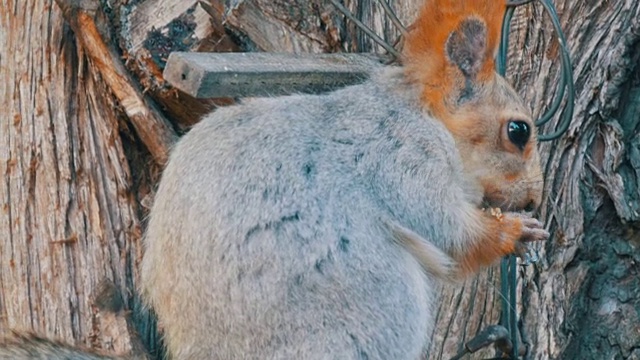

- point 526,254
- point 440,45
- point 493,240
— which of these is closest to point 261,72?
point 440,45

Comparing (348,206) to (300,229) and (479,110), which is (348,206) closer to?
(300,229)

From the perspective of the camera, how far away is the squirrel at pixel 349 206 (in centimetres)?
274

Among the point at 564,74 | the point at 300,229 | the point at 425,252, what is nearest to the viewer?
the point at 300,229

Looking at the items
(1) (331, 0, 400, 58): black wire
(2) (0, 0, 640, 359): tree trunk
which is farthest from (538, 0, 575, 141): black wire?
(1) (331, 0, 400, 58): black wire

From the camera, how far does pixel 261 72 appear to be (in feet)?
9.53

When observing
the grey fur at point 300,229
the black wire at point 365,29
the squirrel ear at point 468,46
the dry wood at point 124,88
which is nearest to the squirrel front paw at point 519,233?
the grey fur at point 300,229

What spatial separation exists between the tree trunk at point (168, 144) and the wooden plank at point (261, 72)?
0.11 metres

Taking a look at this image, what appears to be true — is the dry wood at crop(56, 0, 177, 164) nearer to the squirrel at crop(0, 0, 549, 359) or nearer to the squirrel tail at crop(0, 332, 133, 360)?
the squirrel at crop(0, 0, 549, 359)

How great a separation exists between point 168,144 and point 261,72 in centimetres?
32

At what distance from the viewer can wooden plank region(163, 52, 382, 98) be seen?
9.18 feet

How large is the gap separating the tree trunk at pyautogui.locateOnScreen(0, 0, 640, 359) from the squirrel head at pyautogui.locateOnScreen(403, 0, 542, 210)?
0.19m

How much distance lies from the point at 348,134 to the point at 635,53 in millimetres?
808

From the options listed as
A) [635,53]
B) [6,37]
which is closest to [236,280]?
[6,37]

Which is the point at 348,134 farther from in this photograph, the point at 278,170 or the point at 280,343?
the point at 280,343
